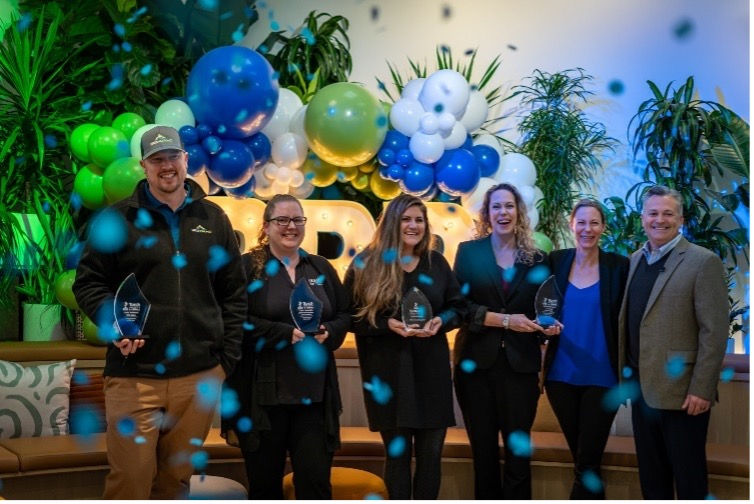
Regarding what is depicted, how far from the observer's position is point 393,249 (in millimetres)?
3514

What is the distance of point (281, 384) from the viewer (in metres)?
3.29

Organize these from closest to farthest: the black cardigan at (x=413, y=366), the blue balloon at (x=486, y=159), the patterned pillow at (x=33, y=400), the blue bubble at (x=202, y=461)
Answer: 1. the black cardigan at (x=413, y=366)
2. the blue bubble at (x=202, y=461)
3. the patterned pillow at (x=33, y=400)
4. the blue balloon at (x=486, y=159)

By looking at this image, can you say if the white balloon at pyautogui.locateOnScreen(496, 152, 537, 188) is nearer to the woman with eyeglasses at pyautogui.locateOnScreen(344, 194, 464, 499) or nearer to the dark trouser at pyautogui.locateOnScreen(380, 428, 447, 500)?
the woman with eyeglasses at pyautogui.locateOnScreen(344, 194, 464, 499)

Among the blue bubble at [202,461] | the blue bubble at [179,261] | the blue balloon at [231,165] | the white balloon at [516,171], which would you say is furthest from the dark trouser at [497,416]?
the white balloon at [516,171]

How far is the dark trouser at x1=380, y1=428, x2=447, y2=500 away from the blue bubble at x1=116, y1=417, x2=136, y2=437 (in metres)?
1.01

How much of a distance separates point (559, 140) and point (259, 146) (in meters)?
2.24

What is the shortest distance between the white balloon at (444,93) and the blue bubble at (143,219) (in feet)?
8.04

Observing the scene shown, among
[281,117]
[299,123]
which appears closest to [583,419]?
[299,123]

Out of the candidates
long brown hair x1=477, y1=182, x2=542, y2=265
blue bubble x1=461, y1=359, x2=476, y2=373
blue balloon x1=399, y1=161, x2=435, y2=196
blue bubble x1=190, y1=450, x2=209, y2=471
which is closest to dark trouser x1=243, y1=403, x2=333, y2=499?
blue bubble x1=190, y1=450, x2=209, y2=471

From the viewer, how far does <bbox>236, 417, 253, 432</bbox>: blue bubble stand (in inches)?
128

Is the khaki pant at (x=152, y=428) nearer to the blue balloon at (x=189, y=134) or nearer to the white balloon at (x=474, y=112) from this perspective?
the blue balloon at (x=189, y=134)

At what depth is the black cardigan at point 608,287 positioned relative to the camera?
3.55 meters

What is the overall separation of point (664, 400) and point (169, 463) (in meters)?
1.72

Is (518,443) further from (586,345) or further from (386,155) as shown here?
(386,155)
